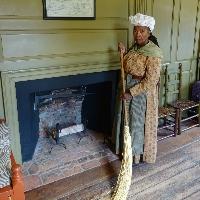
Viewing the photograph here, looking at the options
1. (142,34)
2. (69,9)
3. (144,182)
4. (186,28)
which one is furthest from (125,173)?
(186,28)

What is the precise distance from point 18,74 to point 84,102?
123 cm

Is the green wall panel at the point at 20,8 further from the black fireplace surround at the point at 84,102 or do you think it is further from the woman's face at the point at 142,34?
the woman's face at the point at 142,34

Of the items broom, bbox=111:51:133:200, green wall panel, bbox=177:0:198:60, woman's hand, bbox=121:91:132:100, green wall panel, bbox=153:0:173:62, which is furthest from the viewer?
green wall panel, bbox=177:0:198:60

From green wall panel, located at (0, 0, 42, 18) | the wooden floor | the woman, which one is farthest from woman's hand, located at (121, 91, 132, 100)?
green wall panel, located at (0, 0, 42, 18)

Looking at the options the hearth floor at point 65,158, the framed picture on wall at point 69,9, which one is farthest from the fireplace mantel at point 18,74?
the framed picture on wall at point 69,9

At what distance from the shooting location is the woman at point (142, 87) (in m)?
2.38

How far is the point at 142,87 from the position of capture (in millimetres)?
2428

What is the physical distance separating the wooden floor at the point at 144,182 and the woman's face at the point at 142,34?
4.02 ft

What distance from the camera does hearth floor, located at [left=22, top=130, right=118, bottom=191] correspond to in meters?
2.50

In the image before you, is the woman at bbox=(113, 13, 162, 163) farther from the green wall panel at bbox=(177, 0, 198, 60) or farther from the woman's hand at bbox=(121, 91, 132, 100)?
the green wall panel at bbox=(177, 0, 198, 60)

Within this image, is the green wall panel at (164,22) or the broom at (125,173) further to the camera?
the green wall panel at (164,22)

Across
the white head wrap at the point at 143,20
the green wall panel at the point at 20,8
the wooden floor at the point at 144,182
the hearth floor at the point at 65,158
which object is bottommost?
the wooden floor at the point at 144,182

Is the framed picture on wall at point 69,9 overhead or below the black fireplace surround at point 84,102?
overhead

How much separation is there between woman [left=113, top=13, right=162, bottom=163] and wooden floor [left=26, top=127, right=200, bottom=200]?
7.6 inches
